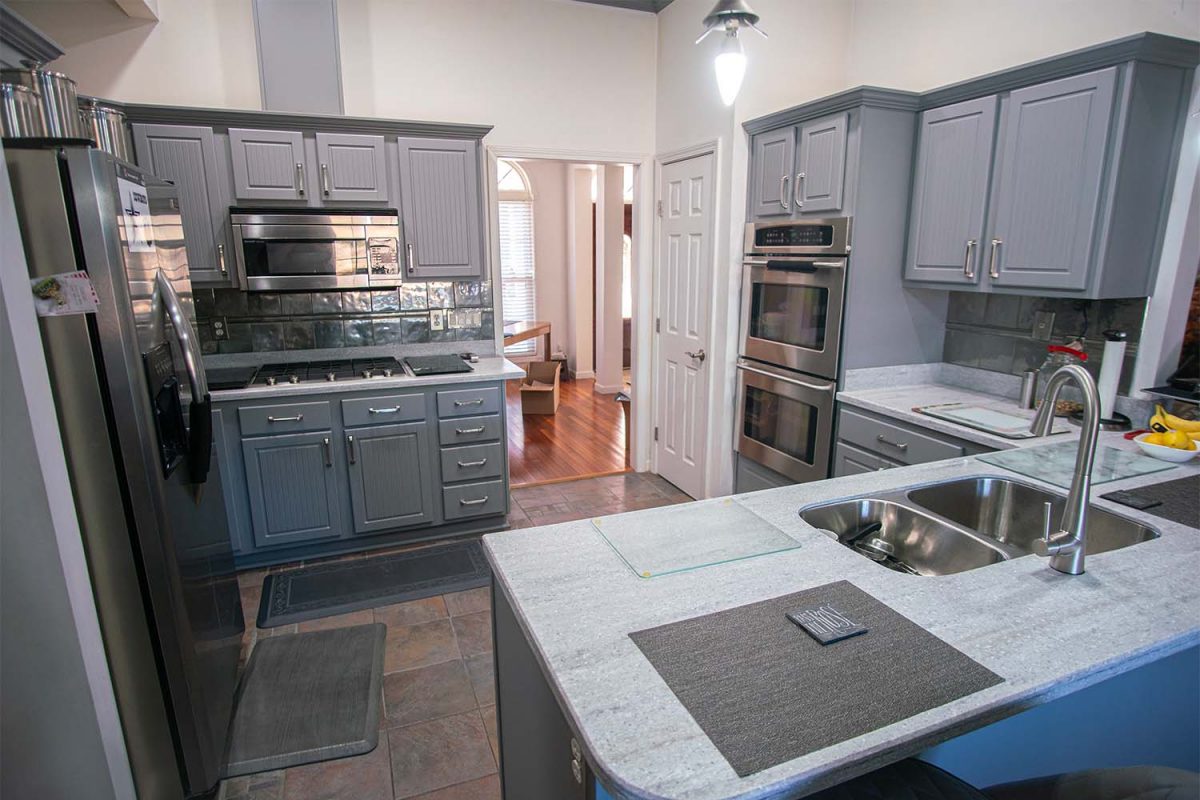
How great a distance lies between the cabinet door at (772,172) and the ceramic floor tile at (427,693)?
2591 mm

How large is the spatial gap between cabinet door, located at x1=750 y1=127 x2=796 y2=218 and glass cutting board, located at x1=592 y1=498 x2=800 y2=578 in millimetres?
2041

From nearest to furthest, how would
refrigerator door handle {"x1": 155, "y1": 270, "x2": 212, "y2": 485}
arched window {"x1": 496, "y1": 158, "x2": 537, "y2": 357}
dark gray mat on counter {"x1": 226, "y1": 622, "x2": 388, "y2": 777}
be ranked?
refrigerator door handle {"x1": 155, "y1": 270, "x2": 212, "y2": 485} → dark gray mat on counter {"x1": 226, "y1": 622, "x2": 388, "y2": 777} → arched window {"x1": 496, "y1": 158, "x2": 537, "y2": 357}

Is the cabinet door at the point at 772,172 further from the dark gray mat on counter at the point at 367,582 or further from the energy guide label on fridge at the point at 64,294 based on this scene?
the energy guide label on fridge at the point at 64,294

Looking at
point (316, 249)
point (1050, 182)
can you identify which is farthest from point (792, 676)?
point (316, 249)

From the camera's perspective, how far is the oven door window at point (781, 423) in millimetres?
3152

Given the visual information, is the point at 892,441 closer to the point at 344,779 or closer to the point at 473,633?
the point at 473,633

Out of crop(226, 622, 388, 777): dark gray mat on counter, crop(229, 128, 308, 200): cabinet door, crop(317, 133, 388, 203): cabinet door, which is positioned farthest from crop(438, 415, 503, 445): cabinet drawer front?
crop(229, 128, 308, 200): cabinet door

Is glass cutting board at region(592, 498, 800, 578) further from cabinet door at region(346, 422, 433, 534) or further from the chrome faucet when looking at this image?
cabinet door at region(346, 422, 433, 534)

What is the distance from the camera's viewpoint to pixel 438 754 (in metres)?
2.09

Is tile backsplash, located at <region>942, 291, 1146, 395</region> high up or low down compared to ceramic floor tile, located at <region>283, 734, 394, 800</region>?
up

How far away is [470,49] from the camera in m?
3.70

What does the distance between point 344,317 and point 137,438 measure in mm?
2216

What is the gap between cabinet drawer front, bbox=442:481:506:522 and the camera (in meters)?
3.48

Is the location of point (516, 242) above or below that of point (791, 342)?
above
